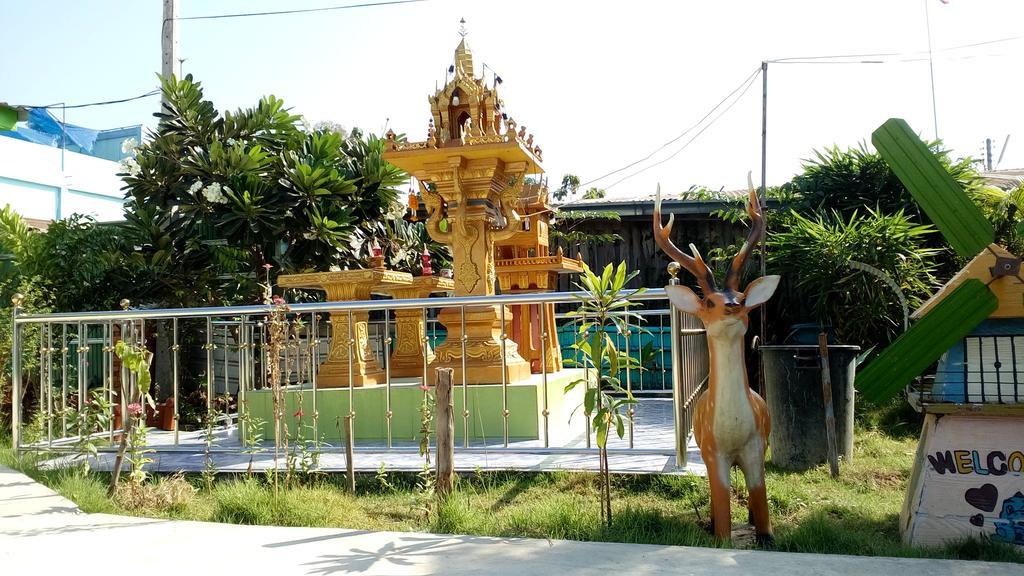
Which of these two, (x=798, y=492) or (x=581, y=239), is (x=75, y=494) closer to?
(x=798, y=492)

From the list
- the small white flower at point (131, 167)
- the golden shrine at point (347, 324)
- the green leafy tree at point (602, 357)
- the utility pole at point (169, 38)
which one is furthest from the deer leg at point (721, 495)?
the utility pole at point (169, 38)

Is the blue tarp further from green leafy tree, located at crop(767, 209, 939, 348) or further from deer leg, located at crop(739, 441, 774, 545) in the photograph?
deer leg, located at crop(739, 441, 774, 545)

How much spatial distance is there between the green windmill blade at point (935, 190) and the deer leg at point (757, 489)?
148 centimetres

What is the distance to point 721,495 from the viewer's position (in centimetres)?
345

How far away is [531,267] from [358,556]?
555 cm

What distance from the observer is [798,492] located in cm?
442

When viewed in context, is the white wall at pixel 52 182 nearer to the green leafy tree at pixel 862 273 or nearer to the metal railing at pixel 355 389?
the metal railing at pixel 355 389

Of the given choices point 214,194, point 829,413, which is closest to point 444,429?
point 829,413

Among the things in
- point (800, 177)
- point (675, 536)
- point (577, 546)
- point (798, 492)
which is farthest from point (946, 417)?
point (800, 177)

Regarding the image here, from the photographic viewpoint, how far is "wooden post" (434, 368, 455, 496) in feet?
12.8

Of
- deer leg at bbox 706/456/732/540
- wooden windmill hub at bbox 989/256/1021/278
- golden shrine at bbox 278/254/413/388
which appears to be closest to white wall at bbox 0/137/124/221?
golden shrine at bbox 278/254/413/388

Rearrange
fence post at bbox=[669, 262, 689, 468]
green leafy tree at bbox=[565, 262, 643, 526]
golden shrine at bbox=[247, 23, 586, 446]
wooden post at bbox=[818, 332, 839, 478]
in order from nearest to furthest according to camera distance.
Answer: green leafy tree at bbox=[565, 262, 643, 526] → fence post at bbox=[669, 262, 689, 468] → wooden post at bbox=[818, 332, 839, 478] → golden shrine at bbox=[247, 23, 586, 446]

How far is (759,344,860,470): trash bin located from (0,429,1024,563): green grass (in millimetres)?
185

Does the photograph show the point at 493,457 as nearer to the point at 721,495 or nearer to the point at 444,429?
the point at 444,429
